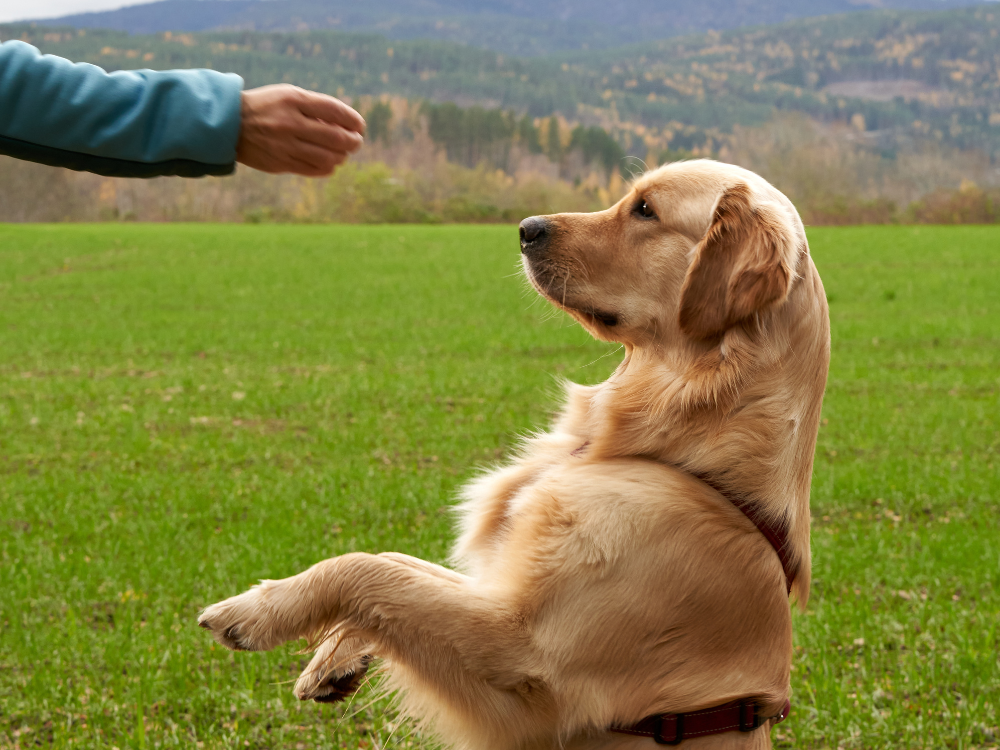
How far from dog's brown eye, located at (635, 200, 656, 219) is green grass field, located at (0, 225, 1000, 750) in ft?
2.18

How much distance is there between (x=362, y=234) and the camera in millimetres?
42469

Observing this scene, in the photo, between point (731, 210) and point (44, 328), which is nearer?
point (731, 210)

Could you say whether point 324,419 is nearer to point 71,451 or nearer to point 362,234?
point 71,451

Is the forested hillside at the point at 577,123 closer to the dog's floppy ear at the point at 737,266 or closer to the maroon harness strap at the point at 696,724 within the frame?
the dog's floppy ear at the point at 737,266

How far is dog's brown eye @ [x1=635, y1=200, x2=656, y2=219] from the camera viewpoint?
8.72 ft

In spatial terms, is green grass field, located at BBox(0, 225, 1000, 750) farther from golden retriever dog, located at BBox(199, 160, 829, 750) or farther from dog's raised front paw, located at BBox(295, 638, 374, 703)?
golden retriever dog, located at BBox(199, 160, 829, 750)

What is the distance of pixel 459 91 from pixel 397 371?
6323 inches

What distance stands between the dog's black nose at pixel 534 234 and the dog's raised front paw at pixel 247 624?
1.33m

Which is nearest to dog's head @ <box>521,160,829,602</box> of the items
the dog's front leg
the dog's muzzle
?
the dog's muzzle

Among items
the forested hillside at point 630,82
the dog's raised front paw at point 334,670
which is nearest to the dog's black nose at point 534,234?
the dog's raised front paw at point 334,670

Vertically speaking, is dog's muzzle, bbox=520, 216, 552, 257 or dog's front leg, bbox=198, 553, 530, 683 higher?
dog's muzzle, bbox=520, 216, 552, 257

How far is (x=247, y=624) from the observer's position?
7.05 feet

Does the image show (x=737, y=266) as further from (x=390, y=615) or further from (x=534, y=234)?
(x=390, y=615)

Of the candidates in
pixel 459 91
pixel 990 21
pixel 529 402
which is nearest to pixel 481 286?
pixel 529 402
